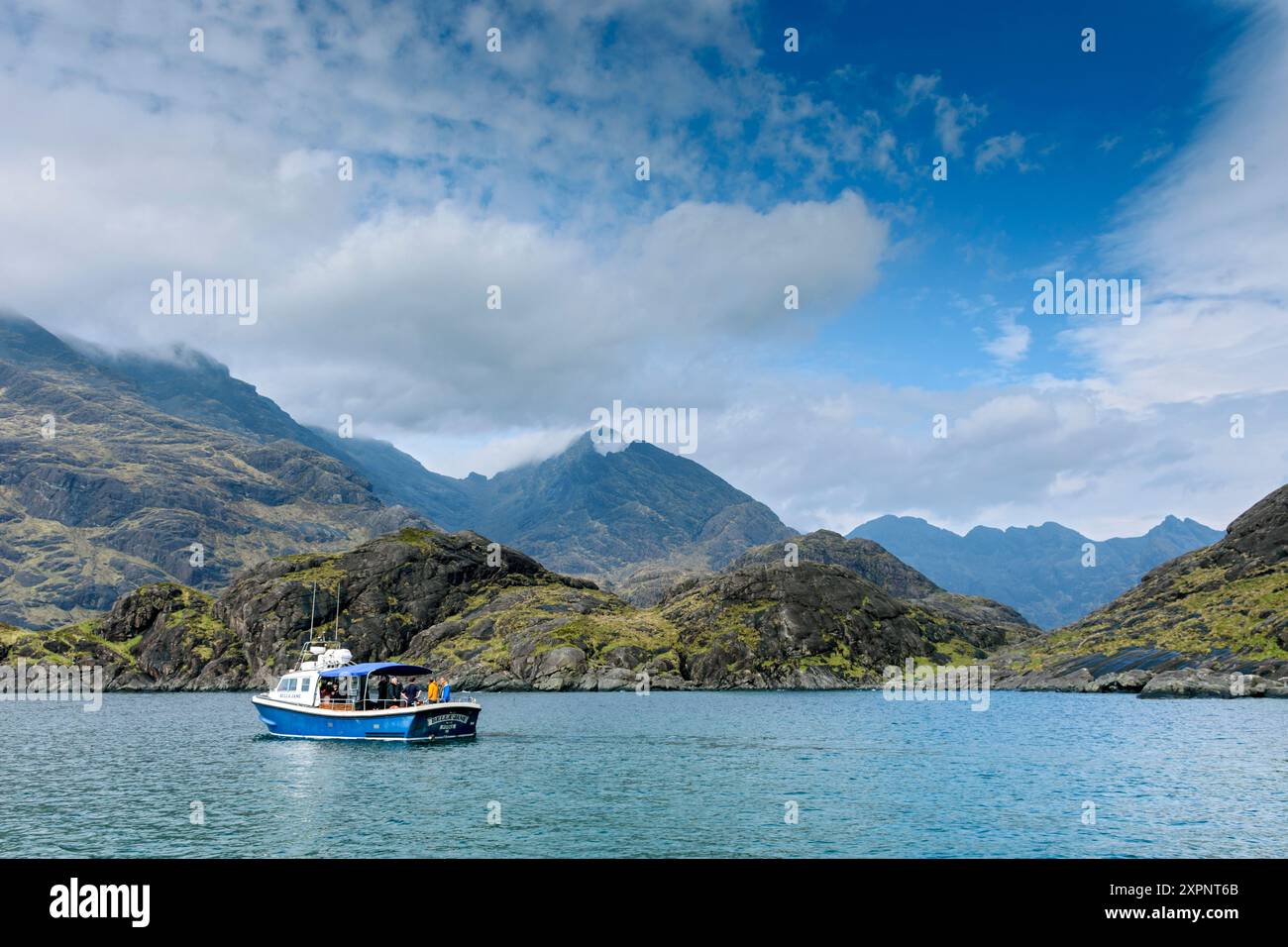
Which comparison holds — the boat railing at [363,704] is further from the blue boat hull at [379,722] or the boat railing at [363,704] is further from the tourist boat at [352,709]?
the blue boat hull at [379,722]

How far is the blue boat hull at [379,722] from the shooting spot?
87750 millimetres

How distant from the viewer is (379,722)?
290 ft

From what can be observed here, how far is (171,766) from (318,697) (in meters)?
20.3

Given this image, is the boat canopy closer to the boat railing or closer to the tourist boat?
the tourist boat

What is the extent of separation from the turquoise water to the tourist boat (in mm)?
1962

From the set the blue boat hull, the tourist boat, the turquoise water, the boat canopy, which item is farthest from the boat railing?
→ the turquoise water

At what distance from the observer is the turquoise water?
44625mm

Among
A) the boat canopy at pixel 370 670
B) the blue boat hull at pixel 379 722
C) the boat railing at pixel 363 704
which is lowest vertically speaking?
the blue boat hull at pixel 379 722

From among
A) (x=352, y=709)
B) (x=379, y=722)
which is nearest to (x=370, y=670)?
(x=352, y=709)

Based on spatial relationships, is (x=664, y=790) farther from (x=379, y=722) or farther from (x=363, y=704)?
(x=363, y=704)

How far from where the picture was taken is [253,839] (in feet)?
149

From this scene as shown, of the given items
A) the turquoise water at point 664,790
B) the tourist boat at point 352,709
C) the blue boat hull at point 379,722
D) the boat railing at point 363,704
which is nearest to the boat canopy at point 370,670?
the tourist boat at point 352,709
